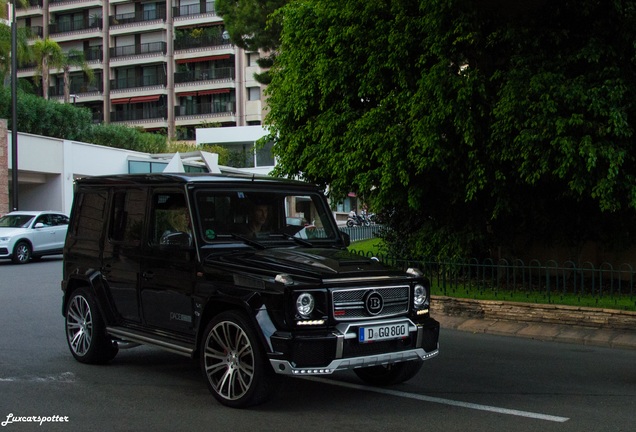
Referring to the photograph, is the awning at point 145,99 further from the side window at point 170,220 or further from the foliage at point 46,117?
the side window at point 170,220

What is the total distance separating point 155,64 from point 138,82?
2457 mm

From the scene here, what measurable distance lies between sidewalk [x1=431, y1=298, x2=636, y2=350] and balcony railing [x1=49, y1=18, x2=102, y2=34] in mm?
63751

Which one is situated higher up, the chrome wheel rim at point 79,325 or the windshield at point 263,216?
the windshield at point 263,216

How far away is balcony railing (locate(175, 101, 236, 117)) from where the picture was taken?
212ft

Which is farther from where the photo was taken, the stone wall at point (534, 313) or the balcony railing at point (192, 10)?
the balcony railing at point (192, 10)

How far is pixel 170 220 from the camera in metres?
7.07

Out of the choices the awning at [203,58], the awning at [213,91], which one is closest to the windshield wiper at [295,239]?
the awning at [203,58]

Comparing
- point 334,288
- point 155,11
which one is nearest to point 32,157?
point 334,288

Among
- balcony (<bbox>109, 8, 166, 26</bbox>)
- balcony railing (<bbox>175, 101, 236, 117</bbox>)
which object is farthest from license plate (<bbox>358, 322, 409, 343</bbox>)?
balcony (<bbox>109, 8, 166, 26</bbox>)

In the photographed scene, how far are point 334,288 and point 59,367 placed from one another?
353cm

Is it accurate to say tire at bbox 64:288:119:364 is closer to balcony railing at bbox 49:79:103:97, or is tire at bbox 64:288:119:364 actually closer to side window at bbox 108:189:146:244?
side window at bbox 108:189:146:244

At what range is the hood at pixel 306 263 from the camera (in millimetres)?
6027

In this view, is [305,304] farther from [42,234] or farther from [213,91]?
[213,91]

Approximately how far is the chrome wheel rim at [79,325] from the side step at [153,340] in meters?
0.46
